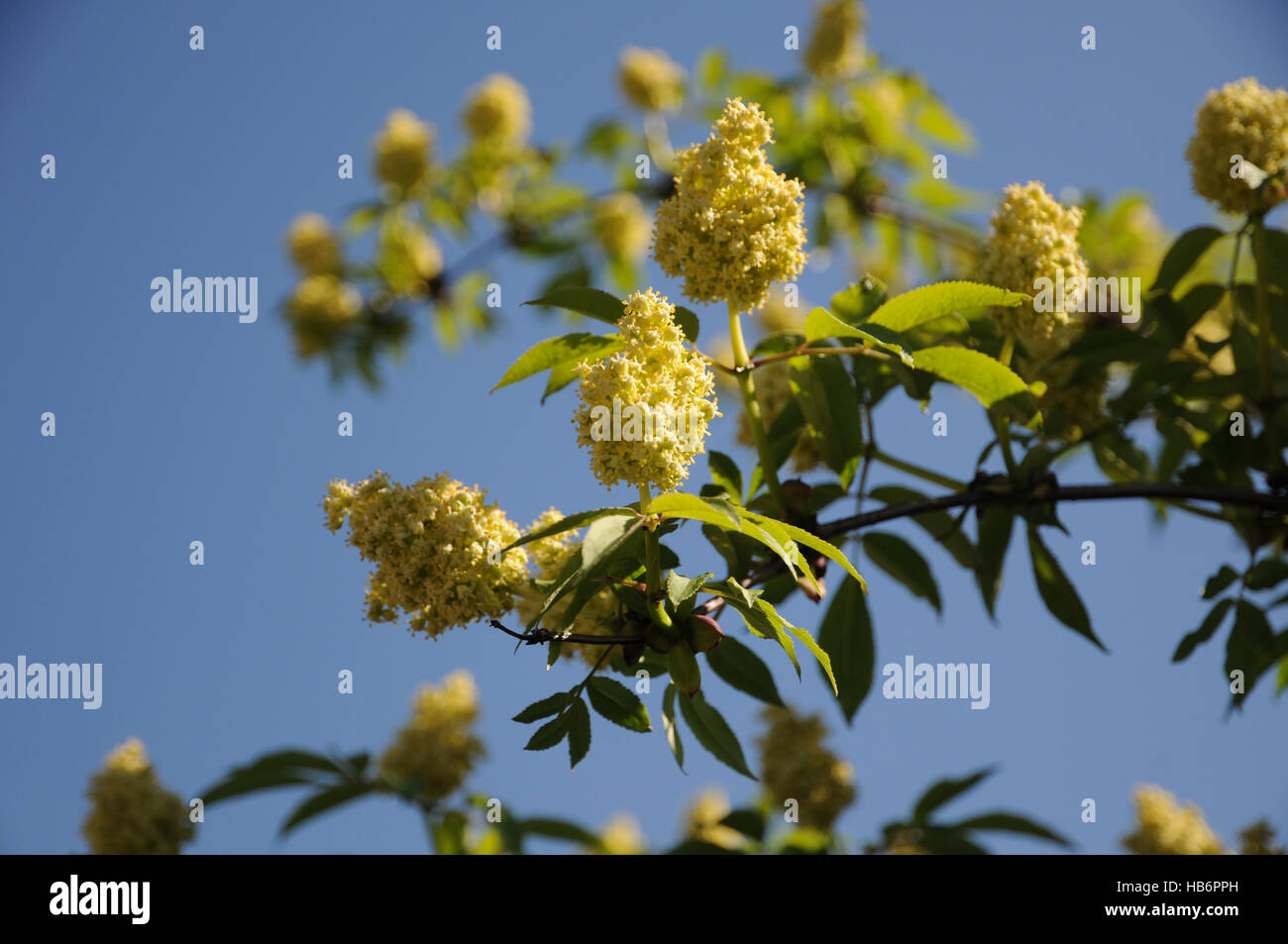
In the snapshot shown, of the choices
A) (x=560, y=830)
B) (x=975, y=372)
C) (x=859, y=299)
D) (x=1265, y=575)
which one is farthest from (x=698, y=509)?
(x=1265, y=575)

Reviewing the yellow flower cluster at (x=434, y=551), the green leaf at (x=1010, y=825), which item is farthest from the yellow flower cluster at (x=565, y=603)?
the green leaf at (x=1010, y=825)

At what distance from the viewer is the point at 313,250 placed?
Answer: 7906 millimetres

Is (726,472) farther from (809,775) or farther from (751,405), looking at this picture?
(809,775)

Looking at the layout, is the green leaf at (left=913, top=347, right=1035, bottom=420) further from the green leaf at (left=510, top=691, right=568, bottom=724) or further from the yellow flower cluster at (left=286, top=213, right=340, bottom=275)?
the yellow flower cluster at (left=286, top=213, right=340, bottom=275)

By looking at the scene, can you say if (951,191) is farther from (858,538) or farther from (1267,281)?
(858,538)

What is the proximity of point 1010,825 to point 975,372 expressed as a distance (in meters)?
1.68

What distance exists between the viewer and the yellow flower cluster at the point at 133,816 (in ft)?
11.0

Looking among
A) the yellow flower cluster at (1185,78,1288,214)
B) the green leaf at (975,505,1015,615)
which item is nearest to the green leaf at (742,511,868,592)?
the green leaf at (975,505,1015,615)

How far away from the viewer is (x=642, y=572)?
2143mm

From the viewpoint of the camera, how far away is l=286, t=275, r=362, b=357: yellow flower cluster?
736cm

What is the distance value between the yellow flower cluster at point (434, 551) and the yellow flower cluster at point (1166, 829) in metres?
3.11

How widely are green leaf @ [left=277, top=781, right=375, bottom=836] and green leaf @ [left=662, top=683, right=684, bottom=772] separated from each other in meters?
0.92

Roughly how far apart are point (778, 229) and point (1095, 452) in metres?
1.82
